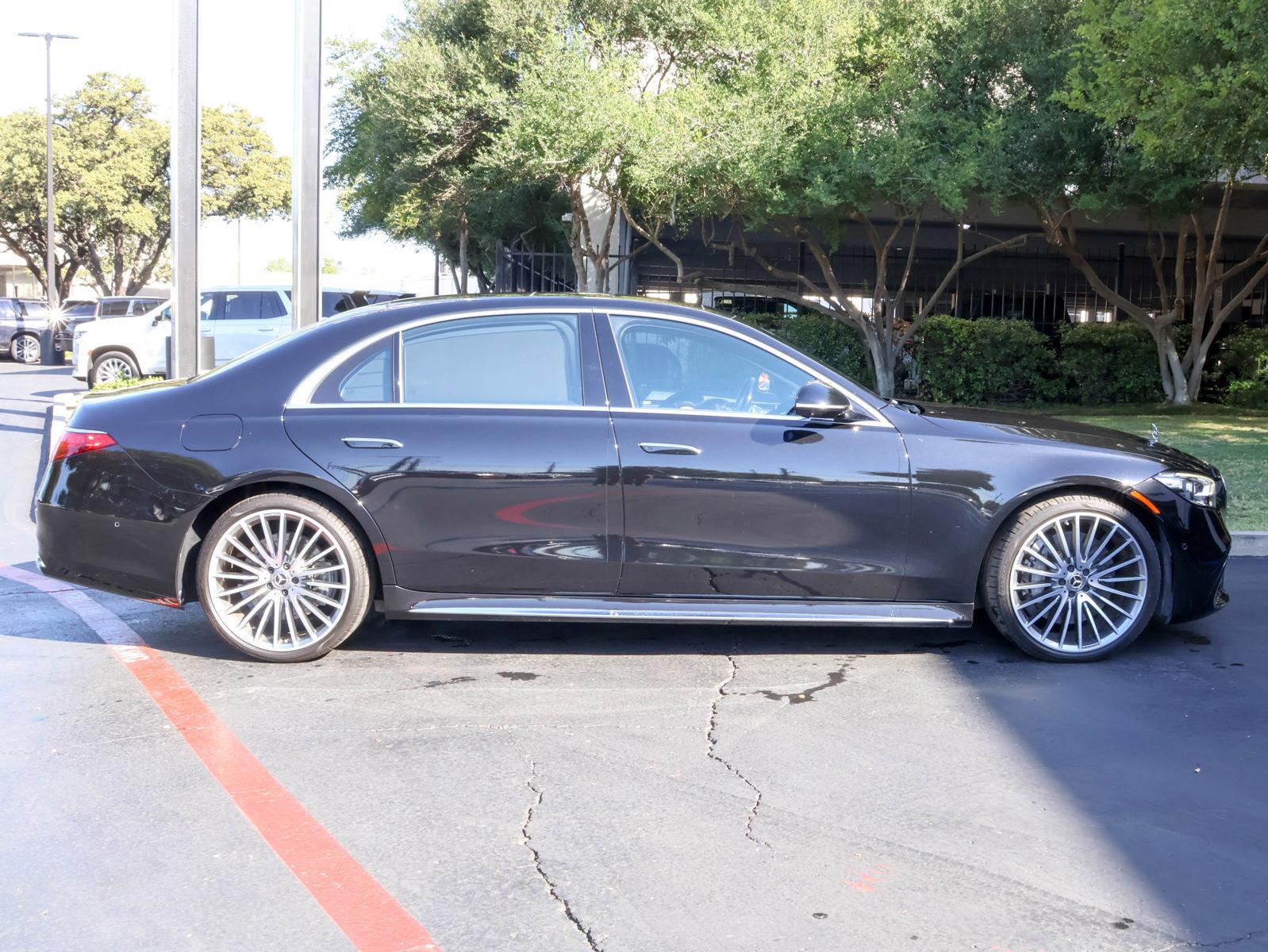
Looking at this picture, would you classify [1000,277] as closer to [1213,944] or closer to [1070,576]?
[1070,576]

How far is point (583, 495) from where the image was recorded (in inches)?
211

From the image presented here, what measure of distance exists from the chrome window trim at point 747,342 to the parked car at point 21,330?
33865 mm

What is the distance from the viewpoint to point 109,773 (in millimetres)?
4203

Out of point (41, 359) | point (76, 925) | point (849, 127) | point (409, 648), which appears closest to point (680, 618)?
point (409, 648)

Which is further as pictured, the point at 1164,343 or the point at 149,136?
the point at 149,136

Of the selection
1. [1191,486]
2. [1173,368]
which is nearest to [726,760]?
[1191,486]

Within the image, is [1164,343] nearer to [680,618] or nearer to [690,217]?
[690,217]

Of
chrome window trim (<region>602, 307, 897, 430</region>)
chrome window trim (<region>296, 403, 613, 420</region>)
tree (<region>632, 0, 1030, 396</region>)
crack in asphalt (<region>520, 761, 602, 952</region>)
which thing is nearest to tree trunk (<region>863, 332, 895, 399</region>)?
tree (<region>632, 0, 1030, 396</region>)

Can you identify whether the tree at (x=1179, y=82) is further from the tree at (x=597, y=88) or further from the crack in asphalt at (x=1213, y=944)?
the crack in asphalt at (x=1213, y=944)

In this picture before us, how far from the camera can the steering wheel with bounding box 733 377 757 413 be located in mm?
5543

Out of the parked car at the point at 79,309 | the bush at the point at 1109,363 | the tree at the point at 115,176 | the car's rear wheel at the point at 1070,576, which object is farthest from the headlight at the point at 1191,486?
the tree at the point at 115,176

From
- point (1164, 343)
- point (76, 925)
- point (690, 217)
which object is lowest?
point (76, 925)

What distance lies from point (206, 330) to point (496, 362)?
16.1 m

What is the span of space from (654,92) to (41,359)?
20756mm
